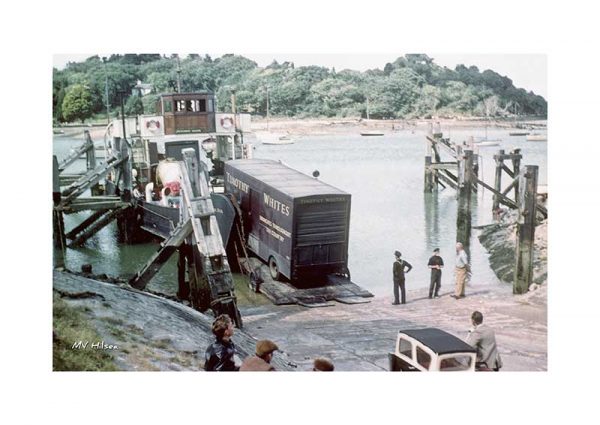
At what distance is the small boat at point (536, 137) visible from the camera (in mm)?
11527

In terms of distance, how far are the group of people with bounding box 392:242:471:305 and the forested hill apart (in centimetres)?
251

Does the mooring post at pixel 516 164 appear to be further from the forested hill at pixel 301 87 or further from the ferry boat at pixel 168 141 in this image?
the ferry boat at pixel 168 141

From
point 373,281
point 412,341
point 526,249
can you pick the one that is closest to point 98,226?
point 373,281

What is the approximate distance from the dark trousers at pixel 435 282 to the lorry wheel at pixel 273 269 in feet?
8.94

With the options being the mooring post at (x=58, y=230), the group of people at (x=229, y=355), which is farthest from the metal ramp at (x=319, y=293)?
the mooring post at (x=58, y=230)

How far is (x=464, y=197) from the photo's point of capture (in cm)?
1299

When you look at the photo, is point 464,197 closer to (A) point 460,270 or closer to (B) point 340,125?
(A) point 460,270

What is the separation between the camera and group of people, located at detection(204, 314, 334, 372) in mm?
9273

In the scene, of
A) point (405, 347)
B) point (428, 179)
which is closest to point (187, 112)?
point (428, 179)

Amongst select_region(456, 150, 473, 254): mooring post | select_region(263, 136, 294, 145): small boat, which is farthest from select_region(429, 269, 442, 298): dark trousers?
select_region(263, 136, 294, 145): small boat

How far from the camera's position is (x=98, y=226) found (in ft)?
42.5

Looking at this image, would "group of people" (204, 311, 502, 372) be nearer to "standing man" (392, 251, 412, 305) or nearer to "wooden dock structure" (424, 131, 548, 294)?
"standing man" (392, 251, 412, 305)

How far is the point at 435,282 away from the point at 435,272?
17 cm

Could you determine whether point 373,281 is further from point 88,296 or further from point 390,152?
point 88,296
